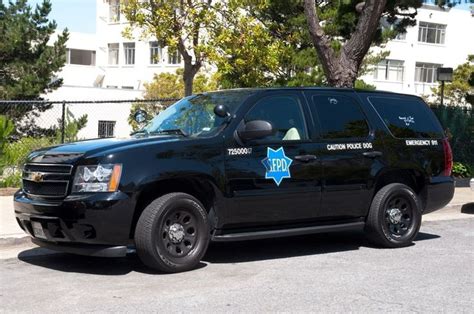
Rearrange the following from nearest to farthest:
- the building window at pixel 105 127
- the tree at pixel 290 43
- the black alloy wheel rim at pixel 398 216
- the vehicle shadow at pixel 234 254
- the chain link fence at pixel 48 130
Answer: the vehicle shadow at pixel 234 254, the black alloy wheel rim at pixel 398 216, the chain link fence at pixel 48 130, the tree at pixel 290 43, the building window at pixel 105 127

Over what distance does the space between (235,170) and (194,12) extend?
38.7 ft

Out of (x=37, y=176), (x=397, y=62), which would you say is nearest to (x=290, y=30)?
(x=37, y=176)

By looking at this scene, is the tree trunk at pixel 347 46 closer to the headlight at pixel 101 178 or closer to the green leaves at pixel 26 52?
the headlight at pixel 101 178

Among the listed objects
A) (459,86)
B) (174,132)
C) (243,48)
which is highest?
(459,86)

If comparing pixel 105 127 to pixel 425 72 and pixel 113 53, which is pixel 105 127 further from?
pixel 425 72

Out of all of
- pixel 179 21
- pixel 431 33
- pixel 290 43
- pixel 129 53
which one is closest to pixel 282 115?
pixel 179 21

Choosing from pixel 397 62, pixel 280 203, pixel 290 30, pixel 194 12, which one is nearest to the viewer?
pixel 280 203

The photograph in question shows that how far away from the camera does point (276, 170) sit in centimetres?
739

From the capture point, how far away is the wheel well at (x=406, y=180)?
8.49m

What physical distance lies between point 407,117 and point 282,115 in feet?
6.75

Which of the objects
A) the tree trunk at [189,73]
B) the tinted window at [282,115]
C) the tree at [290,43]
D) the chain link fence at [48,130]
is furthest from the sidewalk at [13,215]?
the tree at [290,43]

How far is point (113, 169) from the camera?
21.3ft

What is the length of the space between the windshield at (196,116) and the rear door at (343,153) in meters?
1.01

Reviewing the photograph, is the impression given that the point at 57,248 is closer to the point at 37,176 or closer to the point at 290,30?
the point at 37,176
